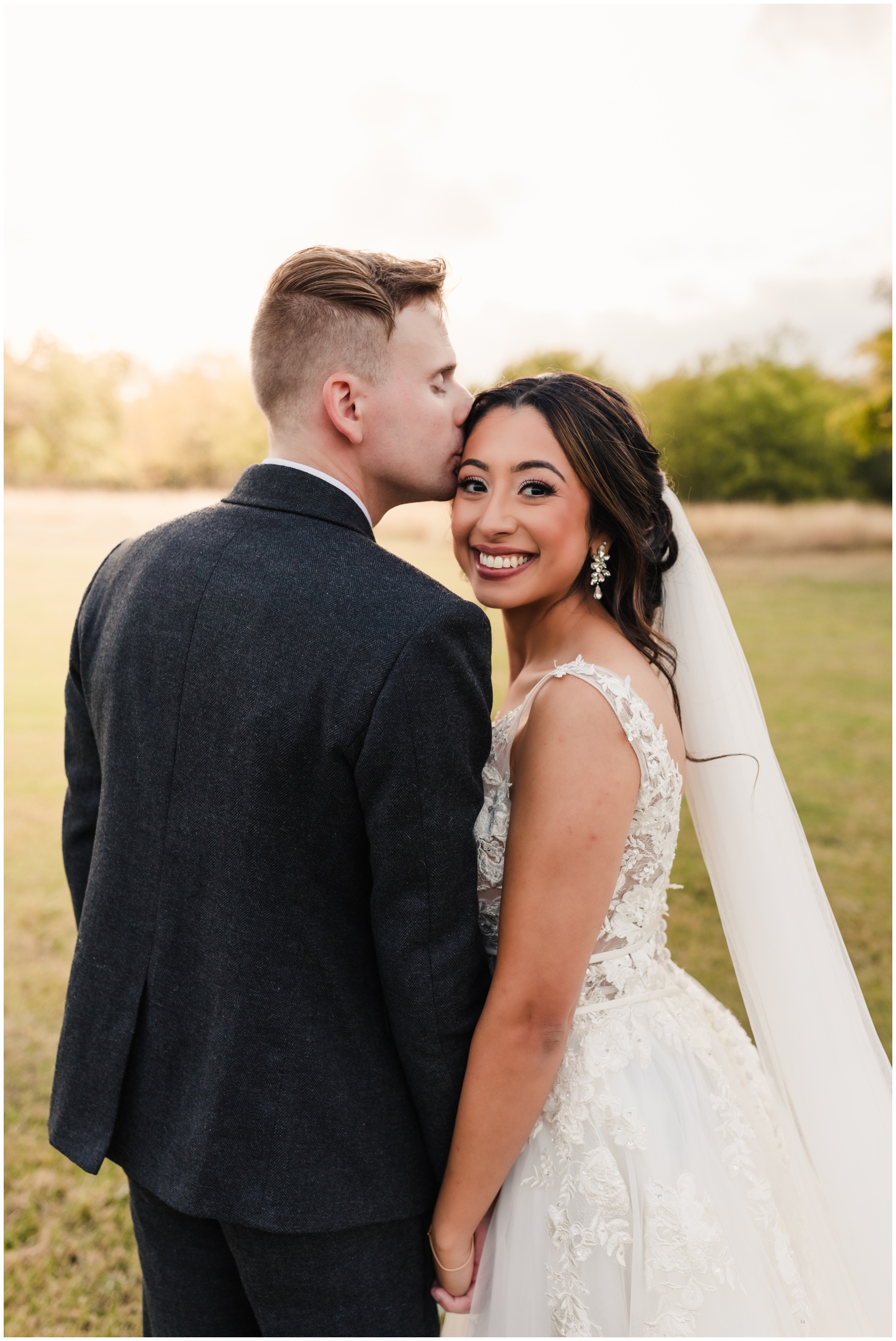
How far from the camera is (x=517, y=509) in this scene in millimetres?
2016

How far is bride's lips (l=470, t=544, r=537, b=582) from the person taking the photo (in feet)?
6.76

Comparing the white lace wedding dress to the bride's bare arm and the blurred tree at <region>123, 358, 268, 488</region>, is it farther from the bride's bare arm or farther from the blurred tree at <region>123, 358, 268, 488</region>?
the blurred tree at <region>123, 358, 268, 488</region>

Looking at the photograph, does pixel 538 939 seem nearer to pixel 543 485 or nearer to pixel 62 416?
pixel 543 485

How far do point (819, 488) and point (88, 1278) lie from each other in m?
28.3

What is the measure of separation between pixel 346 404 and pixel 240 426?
78.5ft

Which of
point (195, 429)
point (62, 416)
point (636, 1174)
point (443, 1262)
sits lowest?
point (443, 1262)

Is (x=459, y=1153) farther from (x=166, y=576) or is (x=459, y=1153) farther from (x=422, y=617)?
(x=166, y=576)

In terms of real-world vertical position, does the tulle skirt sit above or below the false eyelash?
below

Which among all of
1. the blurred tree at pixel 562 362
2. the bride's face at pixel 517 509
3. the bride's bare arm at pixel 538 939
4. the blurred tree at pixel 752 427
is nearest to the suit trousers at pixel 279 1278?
the bride's bare arm at pixel 538 939


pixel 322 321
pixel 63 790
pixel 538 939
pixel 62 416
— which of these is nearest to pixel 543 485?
pixel 322 321

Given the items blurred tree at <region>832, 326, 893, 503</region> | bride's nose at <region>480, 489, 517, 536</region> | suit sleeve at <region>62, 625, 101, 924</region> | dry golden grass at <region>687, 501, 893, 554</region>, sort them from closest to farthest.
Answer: bride's nose at <region>480, 489, 517, 536</region> < suit sleeve at <region>62, 625, 101, 924</region> < blurred tree at <region>832, 326, 893, 503</region> < dry golden grass at <region>687, 501, 893, 554</region>

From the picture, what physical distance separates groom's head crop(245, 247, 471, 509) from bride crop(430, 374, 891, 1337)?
0.25 metres

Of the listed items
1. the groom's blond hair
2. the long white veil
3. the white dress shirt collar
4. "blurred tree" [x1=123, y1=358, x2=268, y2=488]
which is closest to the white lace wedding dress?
the long white veil

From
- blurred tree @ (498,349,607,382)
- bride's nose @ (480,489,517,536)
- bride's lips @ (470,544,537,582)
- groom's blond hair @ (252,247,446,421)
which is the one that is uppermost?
blurred tree @ (498,349,607,382)
